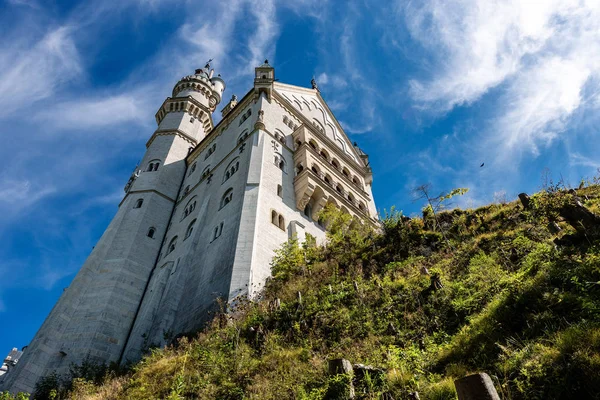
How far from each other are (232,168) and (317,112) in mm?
15253

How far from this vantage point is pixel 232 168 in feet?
92.9

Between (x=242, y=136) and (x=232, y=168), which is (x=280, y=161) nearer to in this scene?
(x=232, y=168)

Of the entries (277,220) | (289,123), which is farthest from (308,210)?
(289,123)

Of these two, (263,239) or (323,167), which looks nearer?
(263,239)

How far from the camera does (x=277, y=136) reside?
30188mm

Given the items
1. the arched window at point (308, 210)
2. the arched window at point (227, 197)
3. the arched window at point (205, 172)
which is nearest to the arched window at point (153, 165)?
the arched window at point (205, 172)

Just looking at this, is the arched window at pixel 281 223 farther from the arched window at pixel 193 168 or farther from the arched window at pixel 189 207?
the arched window at pixel 193 168

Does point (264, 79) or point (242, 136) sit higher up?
point (264, 79)

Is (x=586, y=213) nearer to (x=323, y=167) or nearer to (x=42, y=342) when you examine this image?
(x=323, y=167)

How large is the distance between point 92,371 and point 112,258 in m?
10.2

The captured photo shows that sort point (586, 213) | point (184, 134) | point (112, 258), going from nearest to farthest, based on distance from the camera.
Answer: point (586, 213) < point (112, 258) < point (184, 134)

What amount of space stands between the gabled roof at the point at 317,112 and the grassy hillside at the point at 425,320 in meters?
22.2

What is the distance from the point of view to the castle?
66.4ft

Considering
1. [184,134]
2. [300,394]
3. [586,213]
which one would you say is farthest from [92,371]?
[184,134]
